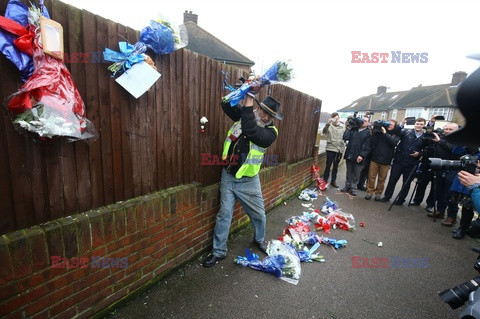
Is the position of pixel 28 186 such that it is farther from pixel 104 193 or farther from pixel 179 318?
pixel 179 318

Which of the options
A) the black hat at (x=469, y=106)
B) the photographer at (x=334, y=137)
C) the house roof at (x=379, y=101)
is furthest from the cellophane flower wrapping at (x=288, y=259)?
the house roof at (x=379, y=101)

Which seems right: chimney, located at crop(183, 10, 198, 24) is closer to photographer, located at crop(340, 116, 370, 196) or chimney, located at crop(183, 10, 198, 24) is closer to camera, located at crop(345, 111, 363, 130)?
camera, located at crop(345, 111, 363, 130)

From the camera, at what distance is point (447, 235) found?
4133mm

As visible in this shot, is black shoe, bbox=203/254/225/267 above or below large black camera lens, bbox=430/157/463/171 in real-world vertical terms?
below

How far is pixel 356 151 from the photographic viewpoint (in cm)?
590

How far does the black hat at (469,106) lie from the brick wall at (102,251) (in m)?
2.17

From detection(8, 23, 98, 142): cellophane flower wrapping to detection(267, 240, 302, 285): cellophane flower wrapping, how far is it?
2.55m

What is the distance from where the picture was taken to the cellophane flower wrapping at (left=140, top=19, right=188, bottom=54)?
1830 mm

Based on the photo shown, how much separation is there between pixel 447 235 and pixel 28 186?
5.93 metres

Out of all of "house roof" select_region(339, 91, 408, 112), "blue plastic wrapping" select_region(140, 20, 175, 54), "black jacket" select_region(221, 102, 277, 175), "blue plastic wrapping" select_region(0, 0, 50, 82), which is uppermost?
"house roof" select_region(339, 91, 408, 112)

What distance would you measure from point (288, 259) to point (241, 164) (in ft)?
4.36

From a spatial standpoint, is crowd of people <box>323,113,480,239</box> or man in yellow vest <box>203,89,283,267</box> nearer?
man in yellow vest <box>203,89,283,267</box>

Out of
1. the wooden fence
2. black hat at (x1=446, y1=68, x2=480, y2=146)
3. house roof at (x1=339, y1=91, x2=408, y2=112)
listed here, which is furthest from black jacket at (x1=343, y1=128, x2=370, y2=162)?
house roof at (x1=339, y1=91, x2=408, y2=112)

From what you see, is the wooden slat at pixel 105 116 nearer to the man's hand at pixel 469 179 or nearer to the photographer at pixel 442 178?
the man's hand at pixel 469 179
